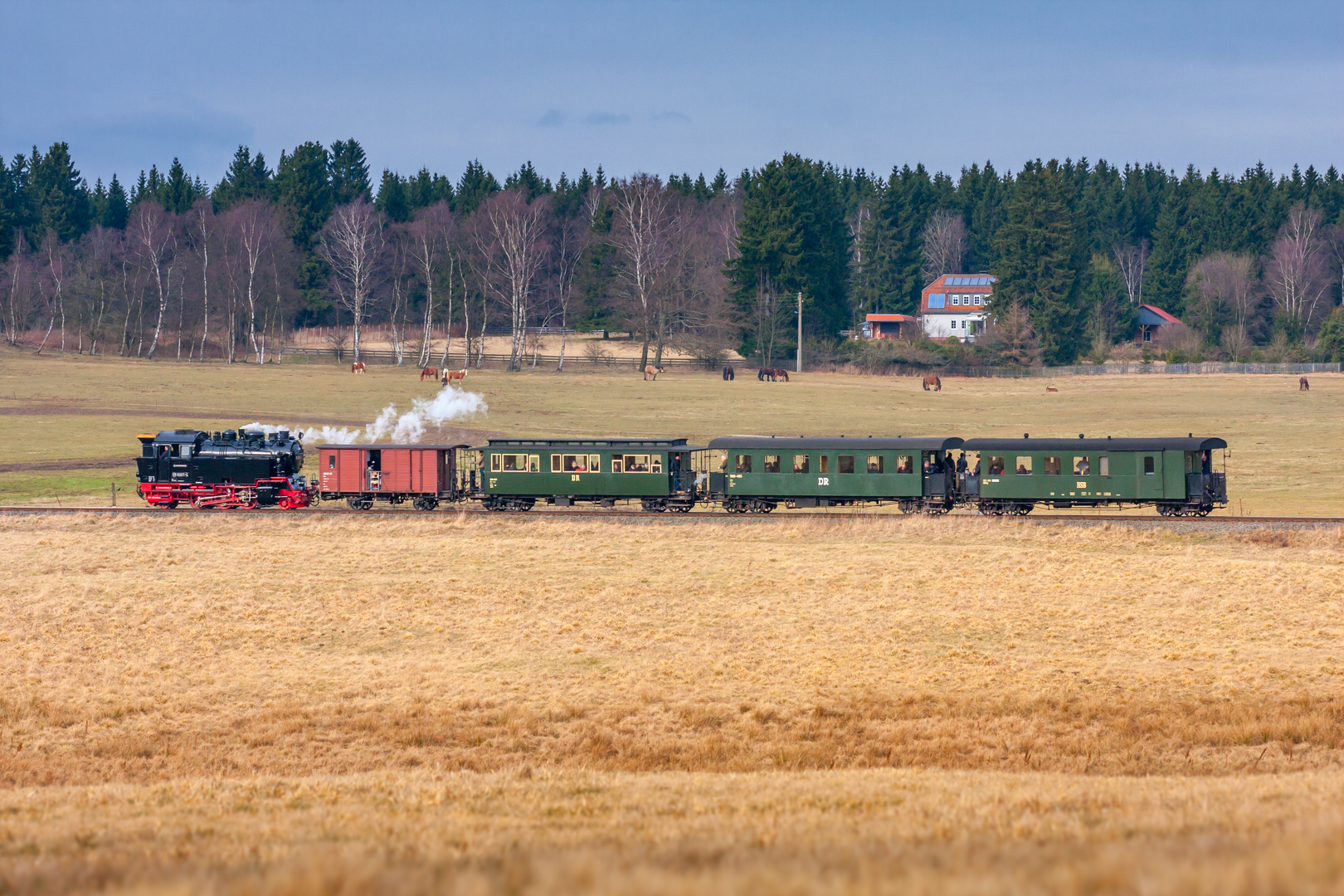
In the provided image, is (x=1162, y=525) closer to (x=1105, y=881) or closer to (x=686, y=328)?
(x=1105, y=881)

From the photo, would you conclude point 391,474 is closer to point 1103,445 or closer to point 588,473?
point 588,473

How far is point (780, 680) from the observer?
2169cm

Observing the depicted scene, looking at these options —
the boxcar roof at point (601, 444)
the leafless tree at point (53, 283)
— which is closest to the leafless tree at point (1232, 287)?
the boxcar roof at point (601, 444)

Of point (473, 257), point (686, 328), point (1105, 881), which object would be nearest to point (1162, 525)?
point (1105, 881)

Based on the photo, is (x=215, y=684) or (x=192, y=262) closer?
(x=215, y=684)

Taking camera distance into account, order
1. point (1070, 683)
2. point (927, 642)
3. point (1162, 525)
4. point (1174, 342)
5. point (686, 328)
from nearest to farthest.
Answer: point (1070, 683) → point (927, 642) → point (1162, 525) → point (686, 328) → point (1174, 342)

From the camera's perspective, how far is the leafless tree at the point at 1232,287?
12938 cm

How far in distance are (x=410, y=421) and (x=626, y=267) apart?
181ft

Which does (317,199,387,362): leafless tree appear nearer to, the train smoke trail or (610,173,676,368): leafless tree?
(610,173,676,368): leafless tree

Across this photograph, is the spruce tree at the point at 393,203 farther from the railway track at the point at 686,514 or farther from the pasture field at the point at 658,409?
the railway track at the point at 686,514

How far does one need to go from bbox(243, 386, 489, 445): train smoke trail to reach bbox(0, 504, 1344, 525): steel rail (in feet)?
19.9

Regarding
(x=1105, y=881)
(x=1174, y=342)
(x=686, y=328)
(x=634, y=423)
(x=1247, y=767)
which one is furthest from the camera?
(x=1174, y=342)

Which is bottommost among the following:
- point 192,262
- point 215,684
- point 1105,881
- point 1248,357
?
point 215,684

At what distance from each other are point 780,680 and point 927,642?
4.09 metres
